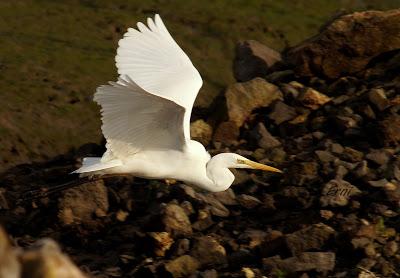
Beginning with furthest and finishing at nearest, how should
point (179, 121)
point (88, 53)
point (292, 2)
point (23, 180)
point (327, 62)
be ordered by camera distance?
point (292, 2) → point (88, 53) → point (327, 62) → point (23, 180) → point (179, 121)

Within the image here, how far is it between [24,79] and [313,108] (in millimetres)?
4580

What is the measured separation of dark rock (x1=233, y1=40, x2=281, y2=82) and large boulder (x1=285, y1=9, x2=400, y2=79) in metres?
1.16

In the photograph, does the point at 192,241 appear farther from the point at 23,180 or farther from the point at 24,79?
the point at 24,79

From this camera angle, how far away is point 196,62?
1479 centimetres

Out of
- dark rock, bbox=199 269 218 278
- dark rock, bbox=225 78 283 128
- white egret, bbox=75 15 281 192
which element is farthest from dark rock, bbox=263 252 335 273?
dark rock, bbox=225 78 283 128

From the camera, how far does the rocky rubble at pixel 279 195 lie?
790cm

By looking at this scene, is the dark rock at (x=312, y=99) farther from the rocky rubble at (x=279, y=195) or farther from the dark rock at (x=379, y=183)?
the dark rock at (x=379, y=183)

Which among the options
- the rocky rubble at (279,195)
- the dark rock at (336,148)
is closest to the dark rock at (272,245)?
the rocky rubble at (279,195)

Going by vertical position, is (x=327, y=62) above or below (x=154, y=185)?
above

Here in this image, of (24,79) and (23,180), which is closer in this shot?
(23,180)

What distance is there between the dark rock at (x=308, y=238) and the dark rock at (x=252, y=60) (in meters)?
4.74

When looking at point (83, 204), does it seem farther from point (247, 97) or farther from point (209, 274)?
point (247, 97)

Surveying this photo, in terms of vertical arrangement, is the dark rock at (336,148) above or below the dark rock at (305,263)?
above

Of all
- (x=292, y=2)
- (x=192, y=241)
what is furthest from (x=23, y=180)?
(x=292, y=2)
